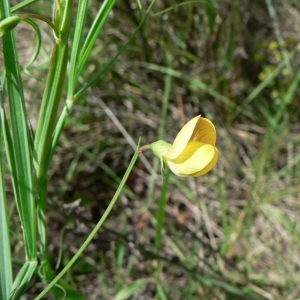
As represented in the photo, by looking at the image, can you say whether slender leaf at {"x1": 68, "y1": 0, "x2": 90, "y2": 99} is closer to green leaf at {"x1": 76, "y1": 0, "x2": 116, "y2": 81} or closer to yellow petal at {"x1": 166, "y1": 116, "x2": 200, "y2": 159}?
green leaf at {"x1": 76, "y1": 0, "x2": 116, "y2": 81}

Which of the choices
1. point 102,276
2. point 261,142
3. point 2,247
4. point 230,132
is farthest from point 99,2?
point 2,247

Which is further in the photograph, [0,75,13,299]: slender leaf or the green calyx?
[0,75,13,299]: slender leaf

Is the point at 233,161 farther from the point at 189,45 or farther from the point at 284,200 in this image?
the point at 189,45

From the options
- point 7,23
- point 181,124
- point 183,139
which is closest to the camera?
point 7,23

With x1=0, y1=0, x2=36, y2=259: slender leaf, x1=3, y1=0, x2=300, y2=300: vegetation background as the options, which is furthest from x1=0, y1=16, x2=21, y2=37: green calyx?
x1=3, y1=0, x2=300, y2=300: vegetation background

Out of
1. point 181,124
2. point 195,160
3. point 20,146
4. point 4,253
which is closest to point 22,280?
point 4,253

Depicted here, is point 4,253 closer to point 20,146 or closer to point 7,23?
point 20,146

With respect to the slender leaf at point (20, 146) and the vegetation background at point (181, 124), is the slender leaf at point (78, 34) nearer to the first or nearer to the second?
the slender leaf at point (20, 146)

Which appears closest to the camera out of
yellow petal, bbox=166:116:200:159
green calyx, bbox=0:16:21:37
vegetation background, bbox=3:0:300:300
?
green calyx, bbox=0:16:21:37
